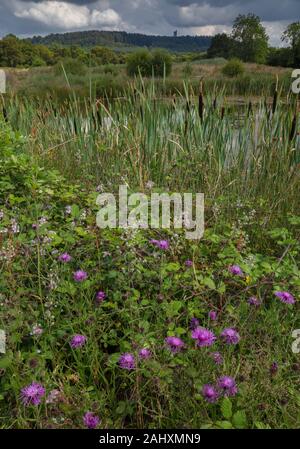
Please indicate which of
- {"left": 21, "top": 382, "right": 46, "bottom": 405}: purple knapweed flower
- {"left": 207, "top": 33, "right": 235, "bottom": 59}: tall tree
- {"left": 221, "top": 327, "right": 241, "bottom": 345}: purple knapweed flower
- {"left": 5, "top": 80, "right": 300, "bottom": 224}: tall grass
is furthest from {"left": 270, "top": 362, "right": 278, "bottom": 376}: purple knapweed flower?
{"left": 207, "top": 33, "right": 235, "bottom": 59}: tall tree

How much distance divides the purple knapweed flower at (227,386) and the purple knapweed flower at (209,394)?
0.03 metres

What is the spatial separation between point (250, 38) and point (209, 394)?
48950 mm

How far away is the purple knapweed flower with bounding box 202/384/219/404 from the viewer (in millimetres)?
1142

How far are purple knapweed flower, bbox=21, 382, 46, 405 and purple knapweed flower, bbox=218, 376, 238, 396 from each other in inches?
19.7

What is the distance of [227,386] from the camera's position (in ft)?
3.84

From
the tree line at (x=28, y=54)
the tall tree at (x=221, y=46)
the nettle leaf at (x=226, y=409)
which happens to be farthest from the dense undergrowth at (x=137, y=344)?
→ the tall tree at (x=221, y=46)

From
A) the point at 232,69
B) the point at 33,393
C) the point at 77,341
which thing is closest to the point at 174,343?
the point at 77,341

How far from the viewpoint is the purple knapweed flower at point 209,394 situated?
1142 millimetres

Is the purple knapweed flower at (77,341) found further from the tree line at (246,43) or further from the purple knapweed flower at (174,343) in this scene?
the tree line at (246,43)

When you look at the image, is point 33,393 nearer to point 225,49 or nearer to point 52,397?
point 52,397

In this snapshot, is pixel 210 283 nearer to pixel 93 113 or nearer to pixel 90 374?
pixel 90 374

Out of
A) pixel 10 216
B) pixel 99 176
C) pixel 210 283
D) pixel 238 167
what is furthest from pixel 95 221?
pixel 238 167

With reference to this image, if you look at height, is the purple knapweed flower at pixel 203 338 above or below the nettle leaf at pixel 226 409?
above

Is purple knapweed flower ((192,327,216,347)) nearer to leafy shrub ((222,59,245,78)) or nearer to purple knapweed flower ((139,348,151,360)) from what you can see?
purple knapweed flower ((139,348,151,360))
